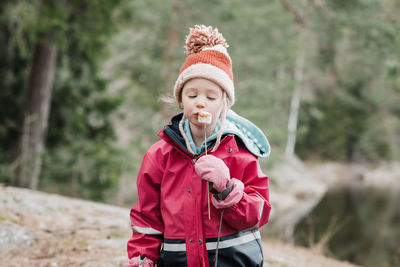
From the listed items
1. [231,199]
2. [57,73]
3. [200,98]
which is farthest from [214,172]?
[57,73]

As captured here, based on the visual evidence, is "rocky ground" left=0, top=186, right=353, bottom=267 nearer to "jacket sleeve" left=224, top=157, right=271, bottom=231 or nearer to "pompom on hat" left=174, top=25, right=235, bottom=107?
"jacket sleeve" left=224, top=157, right=271, bottom=231

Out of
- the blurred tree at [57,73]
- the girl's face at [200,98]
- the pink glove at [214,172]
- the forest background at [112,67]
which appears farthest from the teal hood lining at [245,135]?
the blurred tree at [57,73]

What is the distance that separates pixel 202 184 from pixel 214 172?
21cm

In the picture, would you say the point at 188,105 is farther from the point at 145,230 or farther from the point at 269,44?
the point at 269,44

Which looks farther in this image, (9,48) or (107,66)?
(107,66)

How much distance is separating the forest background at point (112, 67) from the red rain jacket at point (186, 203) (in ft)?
1.74

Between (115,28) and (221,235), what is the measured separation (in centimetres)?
624

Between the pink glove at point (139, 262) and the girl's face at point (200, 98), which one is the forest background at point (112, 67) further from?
the pink glove at point (139, 262)

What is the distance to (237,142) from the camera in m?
2.11

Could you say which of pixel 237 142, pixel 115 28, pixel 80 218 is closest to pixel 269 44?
pixel 115 28

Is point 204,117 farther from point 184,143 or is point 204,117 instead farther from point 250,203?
point 250,203

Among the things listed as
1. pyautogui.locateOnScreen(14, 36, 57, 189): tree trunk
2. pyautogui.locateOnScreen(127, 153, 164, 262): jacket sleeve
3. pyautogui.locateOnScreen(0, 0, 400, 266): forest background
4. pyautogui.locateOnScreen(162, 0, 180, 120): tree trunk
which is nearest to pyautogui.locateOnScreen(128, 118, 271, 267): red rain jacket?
pyautogui.locateOnScreen(127, 153, 164, 262): jacket sleeve

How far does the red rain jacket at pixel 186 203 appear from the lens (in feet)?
6.38

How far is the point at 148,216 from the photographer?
83.7 inches
